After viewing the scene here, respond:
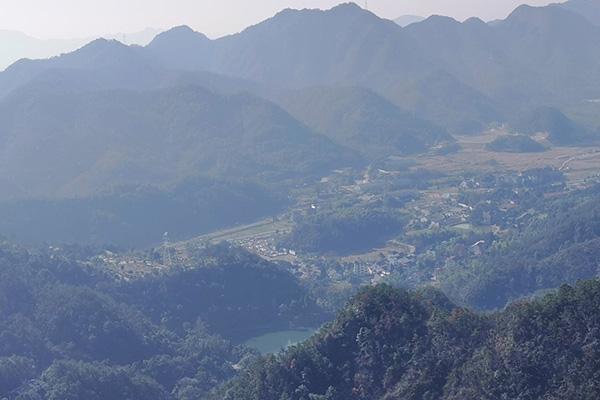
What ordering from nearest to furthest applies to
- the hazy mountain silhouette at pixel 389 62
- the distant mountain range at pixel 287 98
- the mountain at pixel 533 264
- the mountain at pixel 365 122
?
the mountain at pixel 533 264
the distant mountain range at pixel 287 98
the mountain at pixel 365 122
the hazy mountain silhouette at pixel 389 62

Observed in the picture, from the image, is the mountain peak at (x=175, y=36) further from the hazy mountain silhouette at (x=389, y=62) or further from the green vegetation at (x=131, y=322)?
the green vegetation at (x=131, y=322)

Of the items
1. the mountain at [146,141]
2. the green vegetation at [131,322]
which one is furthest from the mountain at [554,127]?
the green vegetation at [131,322]

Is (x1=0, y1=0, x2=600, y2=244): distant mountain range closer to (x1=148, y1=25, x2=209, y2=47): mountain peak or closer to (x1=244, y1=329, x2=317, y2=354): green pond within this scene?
(x1=148, y1=25, x2=209, y2=47): mountain peak

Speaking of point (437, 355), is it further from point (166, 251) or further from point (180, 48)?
point (180, 48)

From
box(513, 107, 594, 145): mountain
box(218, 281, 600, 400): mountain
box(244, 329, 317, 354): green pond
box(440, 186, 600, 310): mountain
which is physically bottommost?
box(244, 329, 317, 354): green pond

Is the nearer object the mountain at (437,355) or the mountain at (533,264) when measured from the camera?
the mountain at (437,355)

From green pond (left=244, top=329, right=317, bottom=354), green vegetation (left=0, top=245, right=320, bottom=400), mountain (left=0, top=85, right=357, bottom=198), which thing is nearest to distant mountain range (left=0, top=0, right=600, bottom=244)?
mountain (left=0, top=85, right=357, bottom=198)
